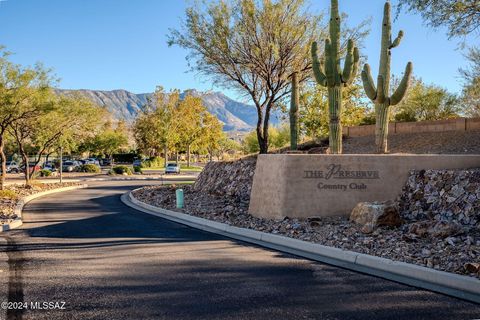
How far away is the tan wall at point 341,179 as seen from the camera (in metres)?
11.7

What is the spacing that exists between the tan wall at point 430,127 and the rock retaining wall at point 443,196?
29.1ft

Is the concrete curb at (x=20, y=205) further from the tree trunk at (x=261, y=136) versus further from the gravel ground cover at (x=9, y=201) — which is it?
the tree trunk at (x=261, y=136)

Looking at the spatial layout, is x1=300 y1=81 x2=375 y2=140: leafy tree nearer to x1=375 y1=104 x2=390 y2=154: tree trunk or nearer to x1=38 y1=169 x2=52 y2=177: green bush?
x1=375 y1=104 x2=390 y2=154: tree trunk

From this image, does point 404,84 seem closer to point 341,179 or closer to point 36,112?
A: point 341,179

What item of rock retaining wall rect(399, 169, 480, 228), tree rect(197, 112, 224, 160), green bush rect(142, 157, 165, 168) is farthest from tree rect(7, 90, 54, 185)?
green bush rect(142, 157, 165, 168)

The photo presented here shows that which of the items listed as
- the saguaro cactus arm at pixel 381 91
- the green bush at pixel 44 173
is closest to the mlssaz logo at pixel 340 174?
the saguaro cactus arm at pixel 381 91

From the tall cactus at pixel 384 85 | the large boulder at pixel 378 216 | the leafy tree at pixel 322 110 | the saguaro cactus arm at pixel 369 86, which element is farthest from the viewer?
the leafy tree at pixel 322 110

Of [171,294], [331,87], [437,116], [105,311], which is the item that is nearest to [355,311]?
[171,294]

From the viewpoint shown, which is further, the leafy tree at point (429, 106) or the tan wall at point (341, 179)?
the leafy tree at point (429, 106)

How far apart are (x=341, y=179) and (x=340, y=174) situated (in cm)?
14

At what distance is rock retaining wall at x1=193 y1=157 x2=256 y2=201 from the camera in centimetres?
1677

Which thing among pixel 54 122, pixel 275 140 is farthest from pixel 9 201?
pixel 275 140

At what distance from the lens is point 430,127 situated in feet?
65.4

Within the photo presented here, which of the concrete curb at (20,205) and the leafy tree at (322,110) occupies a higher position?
the leafy tree at (322,110)
